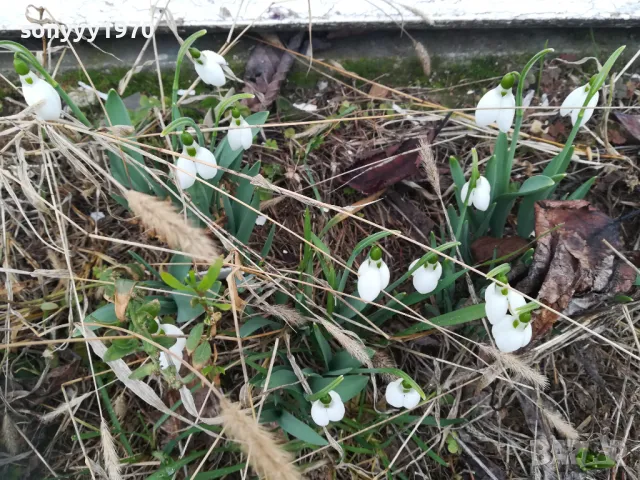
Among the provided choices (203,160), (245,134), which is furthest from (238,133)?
(203,160)

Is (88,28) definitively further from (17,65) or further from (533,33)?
(533,33)

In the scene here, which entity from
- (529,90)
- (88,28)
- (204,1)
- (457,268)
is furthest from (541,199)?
(88,28)

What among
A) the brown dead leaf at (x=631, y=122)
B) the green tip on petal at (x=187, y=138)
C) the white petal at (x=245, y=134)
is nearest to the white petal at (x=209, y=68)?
the white petal at (x=245, y=134)

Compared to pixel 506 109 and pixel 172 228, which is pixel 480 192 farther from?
pixel 172 228

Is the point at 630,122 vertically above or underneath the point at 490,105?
underneath

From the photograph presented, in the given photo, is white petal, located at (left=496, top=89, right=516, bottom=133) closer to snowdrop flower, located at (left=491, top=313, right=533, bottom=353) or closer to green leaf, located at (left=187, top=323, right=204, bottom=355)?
snowdrop flower, located at (left=491, top=313, right=533, bottom=353)
